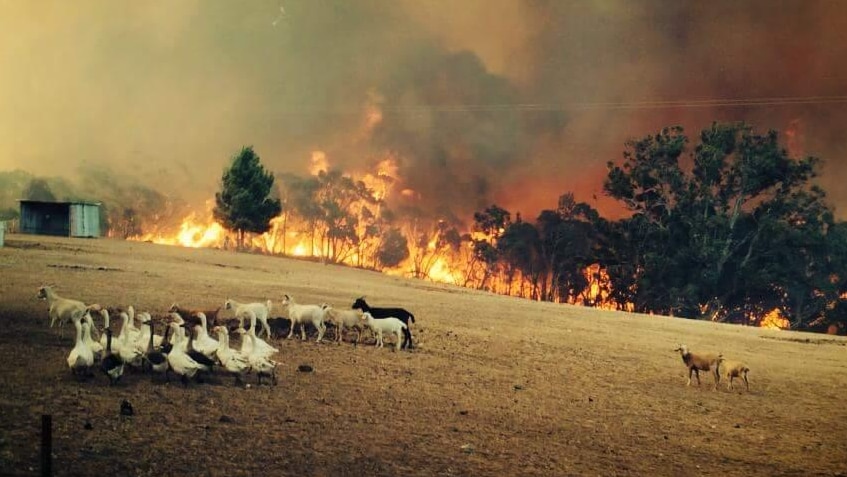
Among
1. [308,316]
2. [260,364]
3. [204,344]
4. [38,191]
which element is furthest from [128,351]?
[38,191]

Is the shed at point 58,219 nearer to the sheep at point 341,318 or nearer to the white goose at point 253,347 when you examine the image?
the sheep at point 341,318

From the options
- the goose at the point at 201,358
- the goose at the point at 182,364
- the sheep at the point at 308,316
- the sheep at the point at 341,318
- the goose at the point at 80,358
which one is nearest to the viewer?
the goose at the point at 80,358

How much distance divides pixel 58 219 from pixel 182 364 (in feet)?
203

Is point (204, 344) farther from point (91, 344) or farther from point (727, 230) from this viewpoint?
point (727, 230)

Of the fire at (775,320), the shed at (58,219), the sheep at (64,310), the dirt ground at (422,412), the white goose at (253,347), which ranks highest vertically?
the shed at (58,219)

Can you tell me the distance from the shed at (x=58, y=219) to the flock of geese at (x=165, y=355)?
57.1m

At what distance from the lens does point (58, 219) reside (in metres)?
70.6

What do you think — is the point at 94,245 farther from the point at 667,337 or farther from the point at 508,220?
the point at 508,220

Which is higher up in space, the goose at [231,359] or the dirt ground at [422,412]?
the goose at [231,359]

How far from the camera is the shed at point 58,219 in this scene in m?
69.8

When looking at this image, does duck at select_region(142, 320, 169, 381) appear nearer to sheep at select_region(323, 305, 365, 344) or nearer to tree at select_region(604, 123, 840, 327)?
sheep at select_region(323, 305, 365, 344)

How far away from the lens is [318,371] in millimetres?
19344

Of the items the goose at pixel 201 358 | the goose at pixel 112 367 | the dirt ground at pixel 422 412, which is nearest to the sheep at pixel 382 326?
the dirt ground at pixel 422 412

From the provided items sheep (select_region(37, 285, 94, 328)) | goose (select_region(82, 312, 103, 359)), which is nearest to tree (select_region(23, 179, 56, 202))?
sheep (select_region(37, 285, 94, 328))
